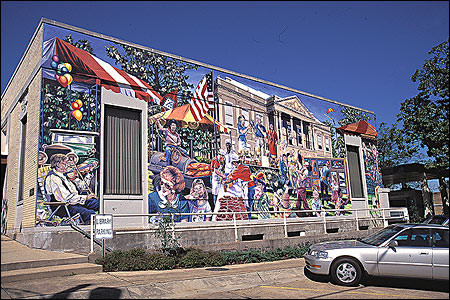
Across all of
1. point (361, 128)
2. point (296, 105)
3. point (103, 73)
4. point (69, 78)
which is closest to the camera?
point (69, 78)

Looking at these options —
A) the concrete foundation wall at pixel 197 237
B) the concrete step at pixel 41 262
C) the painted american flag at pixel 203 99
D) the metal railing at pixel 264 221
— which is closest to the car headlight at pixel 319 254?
the concrete foundation wall at pixel 197 237

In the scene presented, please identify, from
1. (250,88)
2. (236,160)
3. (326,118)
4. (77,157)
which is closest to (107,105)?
(77,157)

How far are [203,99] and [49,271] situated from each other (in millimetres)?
10406

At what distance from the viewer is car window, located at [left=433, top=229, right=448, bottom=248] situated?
8.73 meters

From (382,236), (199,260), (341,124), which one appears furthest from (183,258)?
(341,124)

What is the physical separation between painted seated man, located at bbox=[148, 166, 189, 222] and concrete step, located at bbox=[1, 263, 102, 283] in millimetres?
5002

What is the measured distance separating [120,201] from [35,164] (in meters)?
3.17

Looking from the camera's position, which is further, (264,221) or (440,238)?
(264,221)

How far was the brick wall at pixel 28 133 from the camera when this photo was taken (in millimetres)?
13461

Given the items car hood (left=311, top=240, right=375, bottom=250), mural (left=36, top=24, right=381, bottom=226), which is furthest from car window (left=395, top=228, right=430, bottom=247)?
mural (left=36, top=24, right=381, bottom=226)

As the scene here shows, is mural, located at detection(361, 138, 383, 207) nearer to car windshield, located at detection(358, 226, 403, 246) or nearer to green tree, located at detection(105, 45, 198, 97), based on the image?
green tree, located at detection(105, 45, 198, 97)

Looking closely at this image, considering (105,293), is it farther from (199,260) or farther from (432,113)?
(432,113)

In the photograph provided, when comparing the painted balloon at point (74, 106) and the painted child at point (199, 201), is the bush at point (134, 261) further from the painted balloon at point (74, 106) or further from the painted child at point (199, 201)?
the painted balloon at point (74, 106)

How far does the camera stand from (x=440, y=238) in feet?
29.0
